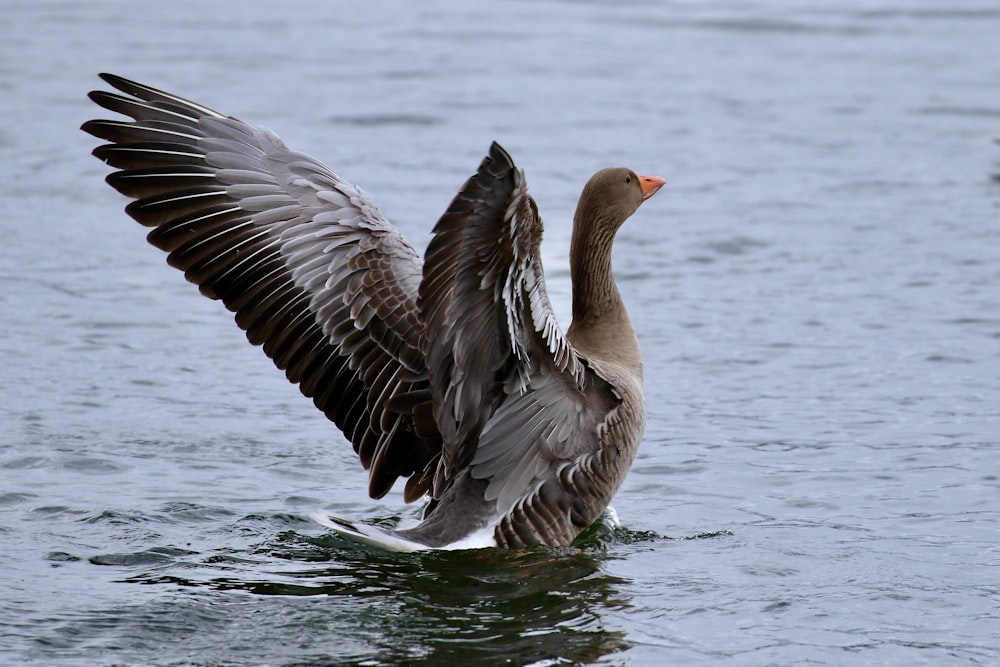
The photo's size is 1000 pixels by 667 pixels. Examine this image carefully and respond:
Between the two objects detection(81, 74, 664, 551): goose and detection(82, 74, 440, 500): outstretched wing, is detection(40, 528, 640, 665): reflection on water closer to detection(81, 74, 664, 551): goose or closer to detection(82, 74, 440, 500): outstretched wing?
detection(81, 74, 664, 551): goose

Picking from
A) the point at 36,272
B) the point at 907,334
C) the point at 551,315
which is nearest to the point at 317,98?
the point at 36,272

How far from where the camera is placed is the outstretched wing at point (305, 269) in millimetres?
7078

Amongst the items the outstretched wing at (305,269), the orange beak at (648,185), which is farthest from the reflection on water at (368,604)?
the orange beak at (648,185)

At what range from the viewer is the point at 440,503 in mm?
6945

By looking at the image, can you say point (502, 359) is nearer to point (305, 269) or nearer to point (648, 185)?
point (305, 269)

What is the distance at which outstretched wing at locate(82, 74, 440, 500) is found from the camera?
708cm

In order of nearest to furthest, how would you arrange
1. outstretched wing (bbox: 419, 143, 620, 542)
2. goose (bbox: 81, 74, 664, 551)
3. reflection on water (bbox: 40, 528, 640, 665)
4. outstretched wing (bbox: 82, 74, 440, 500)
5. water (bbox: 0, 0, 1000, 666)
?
outstretched wing (bbox: 419, 143, 620, 542) < reflection on water (bbox: 40, 528, 640, 665) < water (bbox: 0, 0, 1000, 666) < goose (bbox: 81, 74, 664, 551) < outstretched wing (bbox: 82, 74, 440, 500)

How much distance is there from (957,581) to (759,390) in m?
2.86

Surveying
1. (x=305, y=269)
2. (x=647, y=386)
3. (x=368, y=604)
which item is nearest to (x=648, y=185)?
(x=305, y=269)

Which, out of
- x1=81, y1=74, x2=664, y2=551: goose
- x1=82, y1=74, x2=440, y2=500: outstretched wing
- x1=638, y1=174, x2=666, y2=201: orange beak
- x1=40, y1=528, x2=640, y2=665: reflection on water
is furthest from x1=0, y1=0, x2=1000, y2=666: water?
x1=638, y1=174, x2=666, y2=201: orange beak

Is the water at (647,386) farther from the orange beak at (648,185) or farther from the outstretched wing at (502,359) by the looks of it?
the orange beak at (648,185)

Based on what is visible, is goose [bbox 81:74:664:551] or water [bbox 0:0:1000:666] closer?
water [bbox 0:0:1000:666]

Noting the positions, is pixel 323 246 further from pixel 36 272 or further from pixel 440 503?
pixel 36 272

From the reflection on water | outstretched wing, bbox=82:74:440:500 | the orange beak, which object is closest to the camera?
the reflection on water
